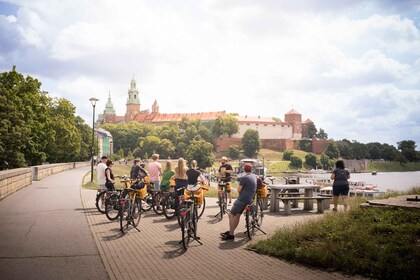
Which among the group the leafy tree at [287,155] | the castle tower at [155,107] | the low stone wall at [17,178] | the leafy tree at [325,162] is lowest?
the leafy tree at [325,162]

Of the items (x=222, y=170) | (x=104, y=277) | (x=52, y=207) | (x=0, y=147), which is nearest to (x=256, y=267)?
(x=104, y=277)

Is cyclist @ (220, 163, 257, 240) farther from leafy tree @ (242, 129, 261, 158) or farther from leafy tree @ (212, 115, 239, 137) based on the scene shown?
leafy tree @ (212, 115, 239, 137)

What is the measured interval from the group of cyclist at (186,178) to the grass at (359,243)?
1.02 meters

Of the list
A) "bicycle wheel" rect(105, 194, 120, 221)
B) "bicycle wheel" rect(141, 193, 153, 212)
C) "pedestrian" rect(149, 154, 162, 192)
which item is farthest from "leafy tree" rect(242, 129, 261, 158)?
"bicycle wheel" rect(105, 194, 120, 221)

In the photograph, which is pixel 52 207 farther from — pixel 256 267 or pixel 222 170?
pixel 256 267

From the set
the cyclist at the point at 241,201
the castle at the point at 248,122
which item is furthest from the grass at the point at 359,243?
the castle at the point at 248,122

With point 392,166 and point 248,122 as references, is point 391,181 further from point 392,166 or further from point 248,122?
point 248,122

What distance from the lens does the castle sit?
147 metres

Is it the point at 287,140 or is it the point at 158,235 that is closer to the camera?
the point at 158,235

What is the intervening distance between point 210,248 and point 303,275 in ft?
8.25

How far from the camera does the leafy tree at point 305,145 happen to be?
490 ft

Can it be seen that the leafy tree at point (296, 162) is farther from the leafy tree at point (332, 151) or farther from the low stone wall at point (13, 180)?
the low stone wall at point (13, 180)

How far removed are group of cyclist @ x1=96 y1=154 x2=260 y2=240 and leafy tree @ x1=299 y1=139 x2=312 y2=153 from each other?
13964 centimetres

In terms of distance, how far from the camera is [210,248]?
852 centimetres
